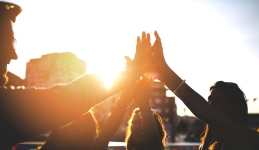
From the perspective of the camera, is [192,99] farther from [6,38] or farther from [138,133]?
[138,133]

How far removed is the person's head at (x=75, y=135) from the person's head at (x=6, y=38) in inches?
80.8

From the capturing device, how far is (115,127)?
2752mm

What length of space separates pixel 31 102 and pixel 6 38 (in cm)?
39

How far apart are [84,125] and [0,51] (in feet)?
8.06

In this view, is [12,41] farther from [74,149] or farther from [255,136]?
[74,149]

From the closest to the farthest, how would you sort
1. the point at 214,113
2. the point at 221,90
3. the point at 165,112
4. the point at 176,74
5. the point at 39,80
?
the point at 214,113
the point at 176,74
the point at 221,90
the point at 165,112
the point at 39,80

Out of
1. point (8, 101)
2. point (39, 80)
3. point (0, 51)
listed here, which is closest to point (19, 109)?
point (8, 101)

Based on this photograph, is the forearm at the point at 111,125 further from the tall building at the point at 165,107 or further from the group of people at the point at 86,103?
the tall building at the point at 165,107

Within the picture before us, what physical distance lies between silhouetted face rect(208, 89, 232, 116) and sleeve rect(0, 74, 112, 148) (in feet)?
7.92

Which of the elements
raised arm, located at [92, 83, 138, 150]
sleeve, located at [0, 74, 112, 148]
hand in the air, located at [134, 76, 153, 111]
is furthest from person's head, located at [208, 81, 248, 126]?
sleeve, located at [0, 74, 112, 148]

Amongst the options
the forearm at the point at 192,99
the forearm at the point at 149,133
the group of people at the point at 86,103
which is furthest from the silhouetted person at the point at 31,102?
the forearm at the point at 149,133

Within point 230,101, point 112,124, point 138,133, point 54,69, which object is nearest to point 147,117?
point 112,124

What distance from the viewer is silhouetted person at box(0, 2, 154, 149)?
0.90 m

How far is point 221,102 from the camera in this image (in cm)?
292
